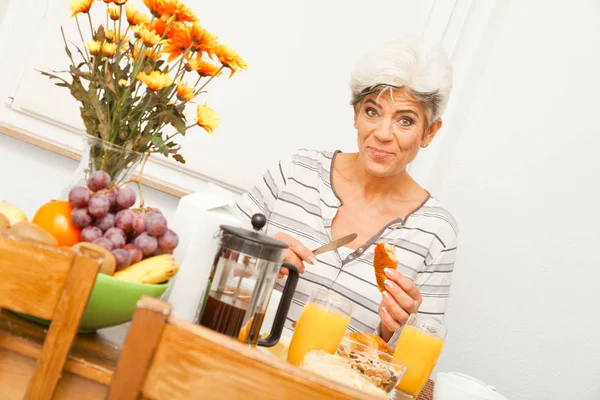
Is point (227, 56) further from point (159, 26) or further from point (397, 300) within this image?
point (397, 300)

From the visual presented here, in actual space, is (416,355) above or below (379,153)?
below

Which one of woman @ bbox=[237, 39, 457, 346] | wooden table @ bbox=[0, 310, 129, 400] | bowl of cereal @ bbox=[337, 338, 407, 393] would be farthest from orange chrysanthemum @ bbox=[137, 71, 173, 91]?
woman @ bbox=[237, 39, 457, 346]

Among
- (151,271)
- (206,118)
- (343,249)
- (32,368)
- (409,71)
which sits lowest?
(32,368)

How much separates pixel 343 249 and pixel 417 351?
0.62 m

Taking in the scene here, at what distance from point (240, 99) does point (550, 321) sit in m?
1.27

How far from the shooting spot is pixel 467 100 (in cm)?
221

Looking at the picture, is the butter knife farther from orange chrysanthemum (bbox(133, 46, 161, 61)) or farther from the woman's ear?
orange chrysanthemum (bbox(133, 46, 161, 61))

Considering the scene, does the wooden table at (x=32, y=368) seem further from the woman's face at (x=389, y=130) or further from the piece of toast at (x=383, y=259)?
the woman's face at (x=389, y=130)

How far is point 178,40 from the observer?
1028mm

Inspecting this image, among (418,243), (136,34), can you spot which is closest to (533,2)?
(418,243)

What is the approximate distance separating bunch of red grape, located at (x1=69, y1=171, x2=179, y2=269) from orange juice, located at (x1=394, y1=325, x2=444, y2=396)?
500 mm

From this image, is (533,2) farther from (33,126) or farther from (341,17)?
(33,126)

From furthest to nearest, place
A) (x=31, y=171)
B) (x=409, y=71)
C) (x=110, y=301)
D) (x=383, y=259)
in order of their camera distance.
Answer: (x=31, y=171) → (x=409, y=71) → (x=383, y=259) → (x=110, y=301)

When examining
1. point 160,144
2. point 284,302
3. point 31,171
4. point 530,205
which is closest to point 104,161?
point 160,144
